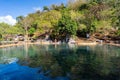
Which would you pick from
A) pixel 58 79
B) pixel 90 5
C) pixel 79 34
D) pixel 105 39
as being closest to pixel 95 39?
pixel 105 39

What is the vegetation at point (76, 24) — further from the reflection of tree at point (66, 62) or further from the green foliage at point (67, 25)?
the reflection of tree at point (66, 62)

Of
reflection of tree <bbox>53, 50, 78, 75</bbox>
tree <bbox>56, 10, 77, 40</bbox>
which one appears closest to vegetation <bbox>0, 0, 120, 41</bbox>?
tree <bbox>56, 10, 77, 40</bbox>

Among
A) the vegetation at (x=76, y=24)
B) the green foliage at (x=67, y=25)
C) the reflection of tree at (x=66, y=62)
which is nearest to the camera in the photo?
the reflection of tree at (x=66, y=62)

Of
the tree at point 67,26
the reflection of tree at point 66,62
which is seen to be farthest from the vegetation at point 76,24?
the reflection of tree at point 66,62

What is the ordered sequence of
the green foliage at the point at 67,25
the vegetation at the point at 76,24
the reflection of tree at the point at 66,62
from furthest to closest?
the vegetation at the point at 76,24
the green foliage at the point at 67,25
the reflection of tree at the point at 66,62

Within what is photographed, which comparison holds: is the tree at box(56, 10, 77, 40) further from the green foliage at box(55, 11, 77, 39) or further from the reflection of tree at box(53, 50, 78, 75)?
the reflection of tree at box(53, 50, 78, 75)

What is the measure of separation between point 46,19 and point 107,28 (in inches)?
1155

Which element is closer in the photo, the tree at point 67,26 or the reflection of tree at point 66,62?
the reflection of tree at point 66,62

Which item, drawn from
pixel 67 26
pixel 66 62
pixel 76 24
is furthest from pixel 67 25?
pixel 66 62

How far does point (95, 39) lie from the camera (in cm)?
6762

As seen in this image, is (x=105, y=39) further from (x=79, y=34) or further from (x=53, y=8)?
(x=53, y=8)

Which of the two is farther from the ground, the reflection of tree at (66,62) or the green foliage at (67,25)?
the green foliage at (67,25)

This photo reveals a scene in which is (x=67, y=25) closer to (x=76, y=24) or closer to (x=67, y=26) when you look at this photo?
(x=67, y=26)

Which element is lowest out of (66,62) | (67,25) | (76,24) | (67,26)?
(66,62)
